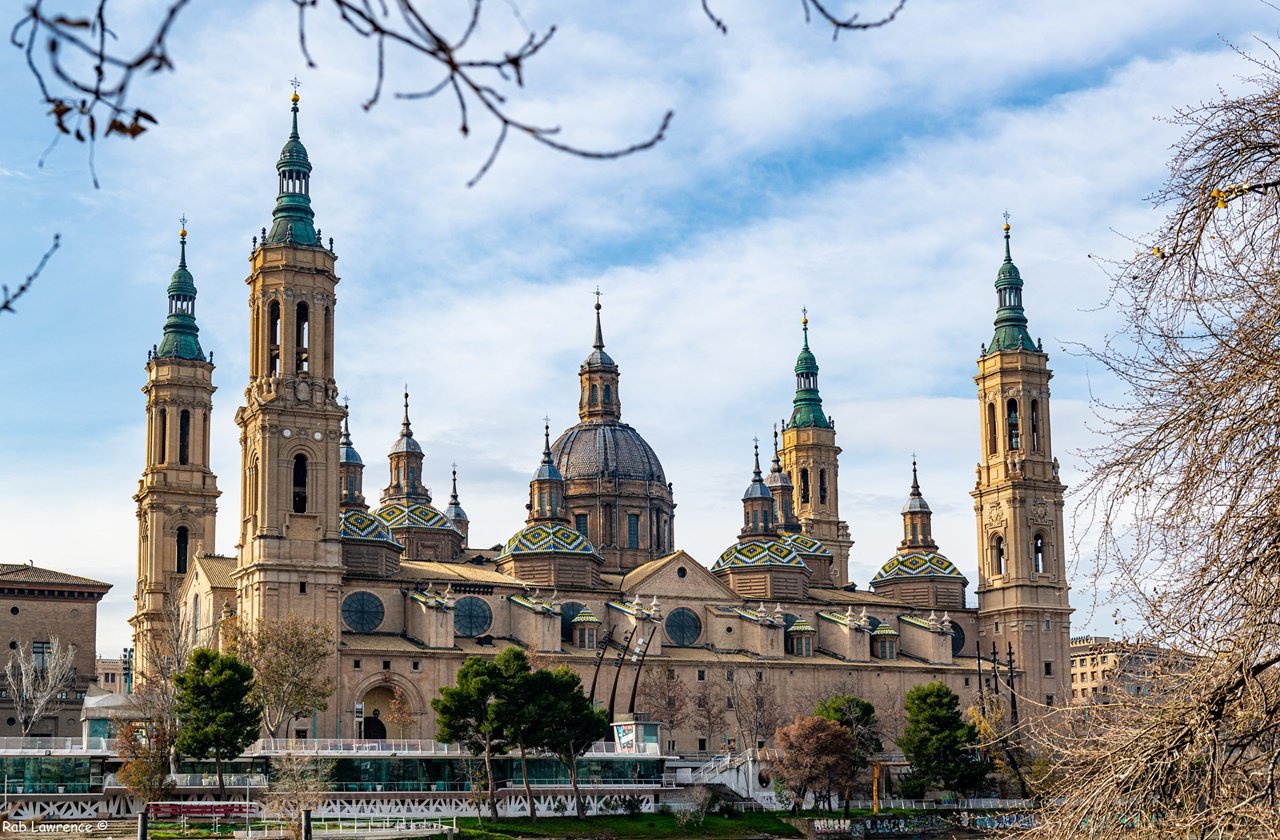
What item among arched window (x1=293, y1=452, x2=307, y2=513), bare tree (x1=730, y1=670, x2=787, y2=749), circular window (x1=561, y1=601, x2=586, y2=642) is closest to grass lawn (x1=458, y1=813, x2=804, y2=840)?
bare tree (x1=730, y1=670, x2=787, y2=749)

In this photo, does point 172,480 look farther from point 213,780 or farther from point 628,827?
point 628,827

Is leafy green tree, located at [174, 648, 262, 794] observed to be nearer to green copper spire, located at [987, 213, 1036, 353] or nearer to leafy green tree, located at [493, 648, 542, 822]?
leafy green tree, located at [493, 648, 542, 822]

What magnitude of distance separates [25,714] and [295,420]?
23194 millimetres

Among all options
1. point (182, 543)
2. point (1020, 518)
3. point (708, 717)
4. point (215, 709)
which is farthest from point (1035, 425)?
point (215, 709)

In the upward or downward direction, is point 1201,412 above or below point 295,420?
below

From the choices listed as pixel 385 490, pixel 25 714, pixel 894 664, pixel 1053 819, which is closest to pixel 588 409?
pixel 385 490

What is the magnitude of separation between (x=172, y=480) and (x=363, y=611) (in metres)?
18.9

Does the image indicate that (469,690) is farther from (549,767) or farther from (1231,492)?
(1231,492)

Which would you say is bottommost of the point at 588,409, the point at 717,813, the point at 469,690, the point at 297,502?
the point at 717,813

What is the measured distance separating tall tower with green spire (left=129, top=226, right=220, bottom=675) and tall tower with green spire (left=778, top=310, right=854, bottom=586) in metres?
43.4

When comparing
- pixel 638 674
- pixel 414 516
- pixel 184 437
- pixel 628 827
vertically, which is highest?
pixel 184 437

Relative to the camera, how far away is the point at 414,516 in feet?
352

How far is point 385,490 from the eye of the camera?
118 m

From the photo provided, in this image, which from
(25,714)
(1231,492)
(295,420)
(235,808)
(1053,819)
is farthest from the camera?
(25,714)
